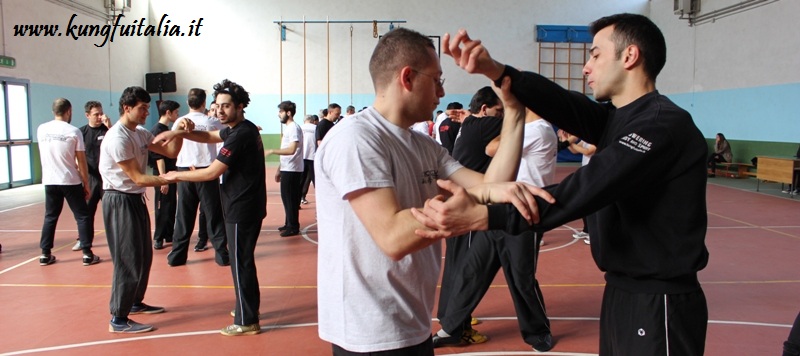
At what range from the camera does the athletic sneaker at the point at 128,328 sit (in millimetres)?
4527

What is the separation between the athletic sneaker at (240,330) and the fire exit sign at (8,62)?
11.9 m

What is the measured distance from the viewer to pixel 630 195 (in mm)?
1762

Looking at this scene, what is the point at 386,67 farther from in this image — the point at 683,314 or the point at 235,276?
the point at 235,276

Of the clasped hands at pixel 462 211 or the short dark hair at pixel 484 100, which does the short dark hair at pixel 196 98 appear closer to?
the short dark hair at pixel 484 100

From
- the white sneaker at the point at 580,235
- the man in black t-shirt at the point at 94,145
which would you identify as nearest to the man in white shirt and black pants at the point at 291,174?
the man in black t-shirt at the point at 94,145

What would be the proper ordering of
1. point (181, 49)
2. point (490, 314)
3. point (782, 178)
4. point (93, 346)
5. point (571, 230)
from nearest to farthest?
point (93, 346) → point (490, 314) → point (571, 230) → point (782, 178) → point (181, 49)

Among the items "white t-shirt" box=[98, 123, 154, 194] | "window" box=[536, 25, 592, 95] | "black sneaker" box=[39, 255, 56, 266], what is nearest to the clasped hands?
"white t-shirt" box=[98, 123, 154, 194]

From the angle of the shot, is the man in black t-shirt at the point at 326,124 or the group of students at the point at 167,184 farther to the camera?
the man in black t-shirt at the point at 326,124

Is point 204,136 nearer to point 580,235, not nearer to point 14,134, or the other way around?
point 580,235

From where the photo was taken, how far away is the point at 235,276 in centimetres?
448

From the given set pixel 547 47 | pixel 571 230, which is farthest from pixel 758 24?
pixel 571 230

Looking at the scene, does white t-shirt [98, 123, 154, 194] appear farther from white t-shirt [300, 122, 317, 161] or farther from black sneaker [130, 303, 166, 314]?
white t-shirt [300, 122, 317, 161]

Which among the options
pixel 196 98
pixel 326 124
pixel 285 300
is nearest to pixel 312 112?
pixel 326 124

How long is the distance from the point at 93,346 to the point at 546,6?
20199 mm
